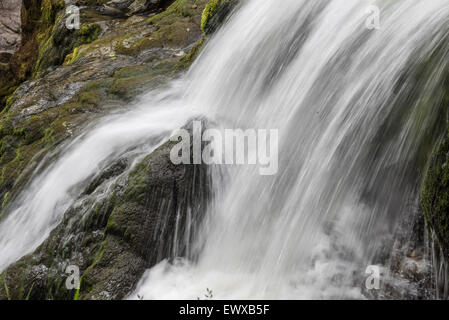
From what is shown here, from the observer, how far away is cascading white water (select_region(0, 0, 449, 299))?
3885mm

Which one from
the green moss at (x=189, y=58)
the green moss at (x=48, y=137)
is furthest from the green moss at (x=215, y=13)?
the green moss at (x=48, y=137)

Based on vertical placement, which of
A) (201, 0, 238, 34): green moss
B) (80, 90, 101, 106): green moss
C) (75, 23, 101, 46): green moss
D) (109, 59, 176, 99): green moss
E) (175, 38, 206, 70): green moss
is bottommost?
(80, 90, 101, 106): green moss

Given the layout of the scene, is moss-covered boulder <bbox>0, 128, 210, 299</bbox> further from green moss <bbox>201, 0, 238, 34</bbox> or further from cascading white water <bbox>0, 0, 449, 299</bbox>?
green moss <bbox>201, 0, 238, 34</bbox>

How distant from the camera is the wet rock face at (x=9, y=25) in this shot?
18.5m

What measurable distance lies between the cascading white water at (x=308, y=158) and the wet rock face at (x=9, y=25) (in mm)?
14529

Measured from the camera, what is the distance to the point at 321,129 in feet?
15.4

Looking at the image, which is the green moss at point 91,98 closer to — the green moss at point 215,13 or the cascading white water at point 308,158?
the cascading white water at point 308,158

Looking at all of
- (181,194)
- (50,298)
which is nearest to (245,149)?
(181,194)

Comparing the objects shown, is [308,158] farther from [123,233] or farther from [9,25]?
[9,25]

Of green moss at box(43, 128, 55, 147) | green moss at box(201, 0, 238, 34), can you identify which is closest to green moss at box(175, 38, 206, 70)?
green moss at box(201, 0, 238, 34)

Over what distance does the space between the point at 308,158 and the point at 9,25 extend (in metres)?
18.8

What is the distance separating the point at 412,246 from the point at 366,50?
2.31 metres

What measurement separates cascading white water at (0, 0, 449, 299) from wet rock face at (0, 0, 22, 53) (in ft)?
47.7

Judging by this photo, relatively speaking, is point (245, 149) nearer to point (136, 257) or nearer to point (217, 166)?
point (217, 166)
